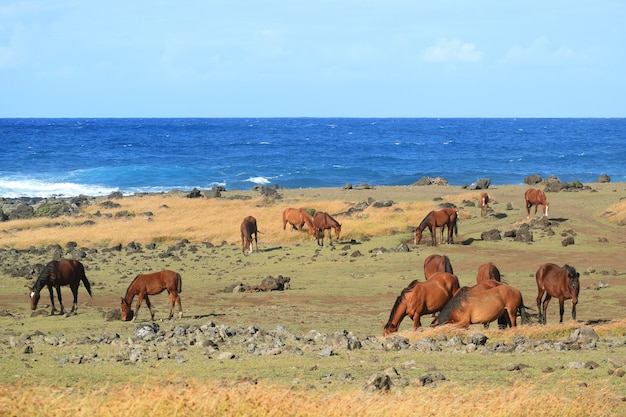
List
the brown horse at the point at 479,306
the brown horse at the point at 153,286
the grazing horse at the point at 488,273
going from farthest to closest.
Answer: the brown horse at the point at 153,286 → the grazing horse at the point at 488,273 → the brown horse at the point at 479,306

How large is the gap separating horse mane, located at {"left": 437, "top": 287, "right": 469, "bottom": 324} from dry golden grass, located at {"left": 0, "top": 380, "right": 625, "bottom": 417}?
5556mm

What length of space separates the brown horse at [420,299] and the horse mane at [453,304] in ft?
2.45

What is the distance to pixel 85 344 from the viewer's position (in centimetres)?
1515

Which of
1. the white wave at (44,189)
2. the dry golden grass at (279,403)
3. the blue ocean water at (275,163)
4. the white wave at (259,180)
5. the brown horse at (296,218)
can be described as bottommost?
the white wave at (44,189)

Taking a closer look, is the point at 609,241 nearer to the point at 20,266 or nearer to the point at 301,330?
the point at 301,330

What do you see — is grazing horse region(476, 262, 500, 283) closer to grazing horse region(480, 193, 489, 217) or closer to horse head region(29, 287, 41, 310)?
horse head region(29, 287, 41, 310)

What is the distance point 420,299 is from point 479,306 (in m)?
1.34

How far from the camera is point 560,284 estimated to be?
61.6 feet

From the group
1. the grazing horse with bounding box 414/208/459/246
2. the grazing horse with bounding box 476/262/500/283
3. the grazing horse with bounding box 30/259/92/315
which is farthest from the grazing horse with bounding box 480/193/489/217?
the grazing horse with bounding box 30/259/92/315

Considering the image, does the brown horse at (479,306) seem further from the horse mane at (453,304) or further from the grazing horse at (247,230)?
the grazing horse at (247,230)

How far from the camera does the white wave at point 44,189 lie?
71.7 metres

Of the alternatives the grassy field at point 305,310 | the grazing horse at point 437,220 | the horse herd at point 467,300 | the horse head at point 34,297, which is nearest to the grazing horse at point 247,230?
the grassy field at point 305,310

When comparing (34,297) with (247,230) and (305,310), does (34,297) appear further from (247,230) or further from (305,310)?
(247,230)

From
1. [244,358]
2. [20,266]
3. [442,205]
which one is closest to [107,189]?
[442,205]
